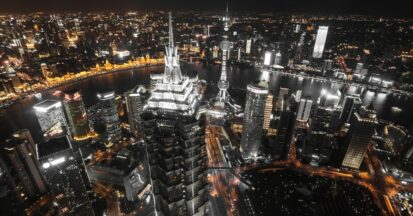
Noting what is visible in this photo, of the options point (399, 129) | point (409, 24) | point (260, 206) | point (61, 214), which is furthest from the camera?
point (409, 24)

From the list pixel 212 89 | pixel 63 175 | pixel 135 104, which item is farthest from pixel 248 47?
pixel 63 175

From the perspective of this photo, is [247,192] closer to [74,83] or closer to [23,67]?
[74,83]

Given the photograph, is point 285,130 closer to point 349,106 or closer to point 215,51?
point 349,106

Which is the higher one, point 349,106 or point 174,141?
point 174,141

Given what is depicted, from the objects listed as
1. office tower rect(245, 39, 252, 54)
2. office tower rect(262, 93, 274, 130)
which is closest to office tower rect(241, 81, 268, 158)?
office tower rect(262, 93, 274, 130)

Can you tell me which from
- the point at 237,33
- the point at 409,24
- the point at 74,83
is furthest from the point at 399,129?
the point at 409,24

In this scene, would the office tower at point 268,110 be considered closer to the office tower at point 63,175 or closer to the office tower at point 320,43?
the office tower at point 63,175

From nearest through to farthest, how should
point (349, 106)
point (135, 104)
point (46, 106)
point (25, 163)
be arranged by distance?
point (25, 163) → point (46, 106) → point (135, 104) → point (349, 106)
